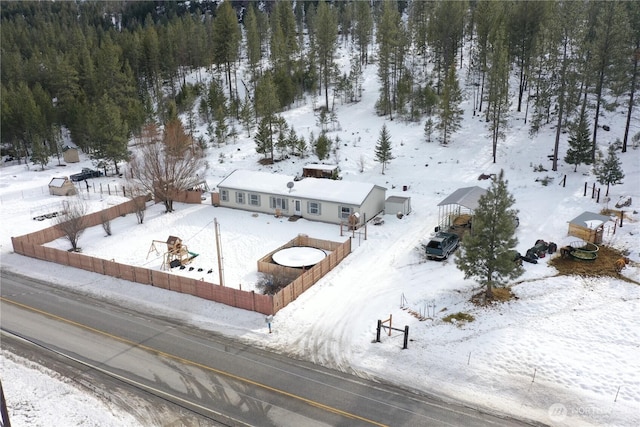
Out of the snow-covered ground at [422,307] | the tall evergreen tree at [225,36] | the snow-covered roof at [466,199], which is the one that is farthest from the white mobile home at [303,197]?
the tall evergreen tree at [225,36]

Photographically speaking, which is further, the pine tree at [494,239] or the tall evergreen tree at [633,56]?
the tall evergreen tree at [633,56]

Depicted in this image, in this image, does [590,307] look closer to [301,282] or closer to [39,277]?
[301,282]

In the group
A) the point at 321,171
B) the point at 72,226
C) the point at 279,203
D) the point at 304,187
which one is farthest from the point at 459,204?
the point at 72,226

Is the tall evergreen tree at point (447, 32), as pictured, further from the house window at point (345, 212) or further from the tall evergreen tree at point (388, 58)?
the house window at point (345, 212)

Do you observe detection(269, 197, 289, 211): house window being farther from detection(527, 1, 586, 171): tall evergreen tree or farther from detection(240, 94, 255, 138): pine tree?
detection(240, 94, 255, 138): pine tree

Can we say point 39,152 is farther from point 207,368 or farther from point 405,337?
point 405,337
